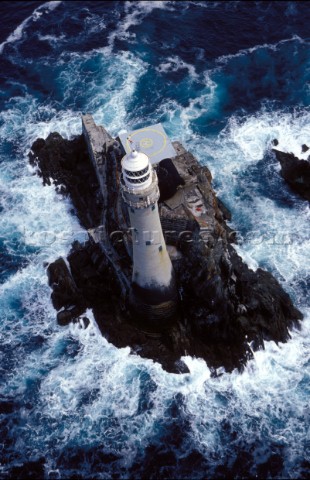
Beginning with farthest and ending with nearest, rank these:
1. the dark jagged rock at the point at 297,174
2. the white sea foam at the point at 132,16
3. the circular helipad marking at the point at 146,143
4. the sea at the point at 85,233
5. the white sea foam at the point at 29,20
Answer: the white sea foam at the point at 29,20 → the white sea foam at the point at 132,16 → the dark jagged rock at the point at 297,174 → the circular helipad marking at the point at 146,143 → the sea at the point at 85,233

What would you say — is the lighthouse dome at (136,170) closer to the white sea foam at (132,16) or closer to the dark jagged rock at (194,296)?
the dark jagged rock at (194,296)

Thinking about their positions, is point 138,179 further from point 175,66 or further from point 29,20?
point 29,20

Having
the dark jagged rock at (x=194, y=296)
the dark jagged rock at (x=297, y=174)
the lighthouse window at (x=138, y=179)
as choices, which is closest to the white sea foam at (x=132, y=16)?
the dark jagged rock at (x=297, y=174)

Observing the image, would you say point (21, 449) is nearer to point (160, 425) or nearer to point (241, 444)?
point (160, 425)

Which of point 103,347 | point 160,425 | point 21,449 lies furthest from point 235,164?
point 21,449

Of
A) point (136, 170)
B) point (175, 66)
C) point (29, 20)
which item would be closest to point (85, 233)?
point (136, 170)
